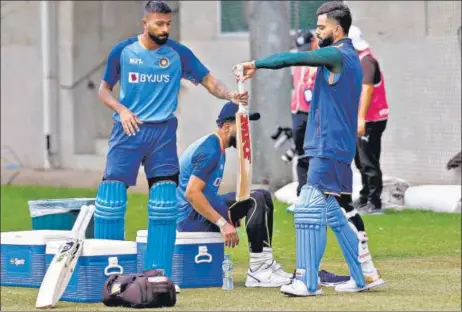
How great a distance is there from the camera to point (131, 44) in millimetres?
10953

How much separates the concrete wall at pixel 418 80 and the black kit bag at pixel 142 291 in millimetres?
9107

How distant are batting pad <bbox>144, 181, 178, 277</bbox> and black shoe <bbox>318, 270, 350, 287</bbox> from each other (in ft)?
3.57

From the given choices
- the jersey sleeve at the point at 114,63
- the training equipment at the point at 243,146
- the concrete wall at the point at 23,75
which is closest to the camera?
the training equipment at the point at 243,146

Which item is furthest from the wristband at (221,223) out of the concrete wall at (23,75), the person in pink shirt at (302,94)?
the concrete wall at (23,75)

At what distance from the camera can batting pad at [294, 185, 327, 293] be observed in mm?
10227

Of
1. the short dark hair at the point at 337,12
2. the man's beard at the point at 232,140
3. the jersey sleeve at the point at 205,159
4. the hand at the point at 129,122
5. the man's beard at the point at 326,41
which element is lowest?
the jersey sleeve at the point at 205,159

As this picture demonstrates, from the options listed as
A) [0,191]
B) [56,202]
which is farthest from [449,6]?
[56,202]

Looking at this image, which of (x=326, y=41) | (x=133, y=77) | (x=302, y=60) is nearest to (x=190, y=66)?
(x=133, y=77)

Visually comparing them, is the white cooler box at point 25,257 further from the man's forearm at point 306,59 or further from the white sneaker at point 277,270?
the man's forearm at point 306,59

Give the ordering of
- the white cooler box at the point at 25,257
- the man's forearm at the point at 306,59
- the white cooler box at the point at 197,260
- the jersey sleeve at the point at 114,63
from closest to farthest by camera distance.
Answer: the man's forearm at the point at 306,59
the jersey sleeve at the point at 114,63
the white cooler box at the point at 197,260
the white cooler box at the point at 25,257

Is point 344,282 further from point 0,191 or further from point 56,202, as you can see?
point 0,191

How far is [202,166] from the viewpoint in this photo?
11258mm

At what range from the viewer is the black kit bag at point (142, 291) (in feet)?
32.6

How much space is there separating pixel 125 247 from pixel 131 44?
1.35 m
